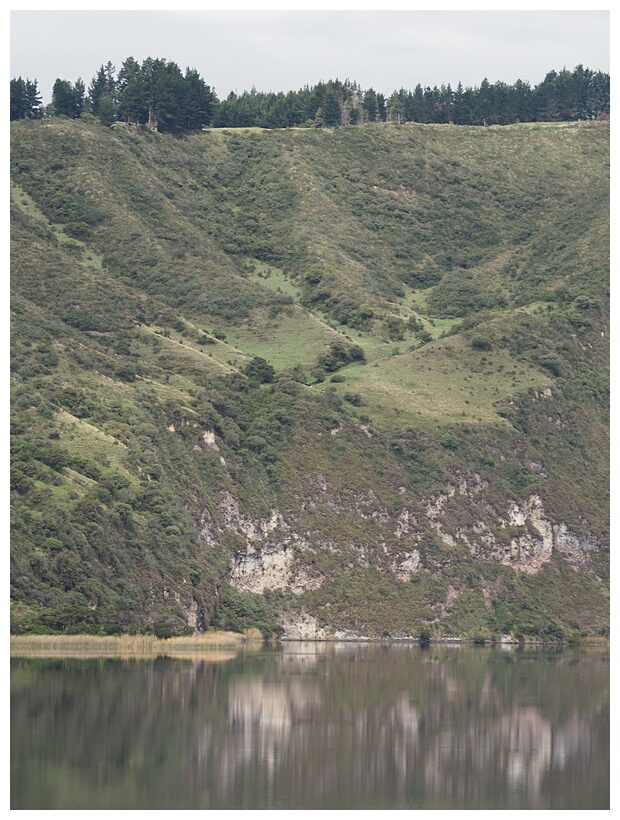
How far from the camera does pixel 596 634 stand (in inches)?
5915

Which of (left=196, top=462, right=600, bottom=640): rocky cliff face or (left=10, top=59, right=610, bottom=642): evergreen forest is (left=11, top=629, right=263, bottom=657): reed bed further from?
(left=196, top=462, right=600, bottom=640): rocky cliff face

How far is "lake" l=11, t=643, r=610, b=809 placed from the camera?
55000 millimetres

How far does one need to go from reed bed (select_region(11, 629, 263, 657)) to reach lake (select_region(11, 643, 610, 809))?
2.92 m

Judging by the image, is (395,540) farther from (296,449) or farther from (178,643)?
(178,643)

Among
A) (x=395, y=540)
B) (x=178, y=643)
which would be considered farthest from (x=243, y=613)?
(x=178, y=643)

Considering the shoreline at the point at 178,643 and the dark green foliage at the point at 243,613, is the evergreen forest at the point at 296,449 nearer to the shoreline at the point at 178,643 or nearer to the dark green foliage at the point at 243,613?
the dark green foliage at the point at 243,613

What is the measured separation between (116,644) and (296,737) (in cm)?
→ 3249

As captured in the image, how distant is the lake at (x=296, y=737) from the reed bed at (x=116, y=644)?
2.92m

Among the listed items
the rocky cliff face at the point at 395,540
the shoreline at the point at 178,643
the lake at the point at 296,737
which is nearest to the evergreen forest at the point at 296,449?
the rocky cliff face at the point at 395,540

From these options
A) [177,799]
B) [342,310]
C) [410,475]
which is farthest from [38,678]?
[342,310]

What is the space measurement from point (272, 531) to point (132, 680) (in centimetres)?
6462

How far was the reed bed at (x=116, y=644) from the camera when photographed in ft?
300

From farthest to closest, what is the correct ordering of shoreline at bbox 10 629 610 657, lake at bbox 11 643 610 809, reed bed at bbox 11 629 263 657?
shoreline at bbox 10 629 610 657, reed bed at bbox 11 629 263 657, lake at bbox 11 643 610 809

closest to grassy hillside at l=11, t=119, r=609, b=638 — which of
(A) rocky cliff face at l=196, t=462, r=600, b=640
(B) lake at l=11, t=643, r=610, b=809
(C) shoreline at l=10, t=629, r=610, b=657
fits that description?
(A) rocky cliff face at l=196, t=462, r=600, b=640
